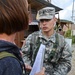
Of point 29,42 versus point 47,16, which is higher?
point 47,16

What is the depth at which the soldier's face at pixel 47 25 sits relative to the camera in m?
2.96

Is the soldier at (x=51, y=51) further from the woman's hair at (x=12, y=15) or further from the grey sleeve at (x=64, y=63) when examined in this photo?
the woman's hair at (x=12, y=15)

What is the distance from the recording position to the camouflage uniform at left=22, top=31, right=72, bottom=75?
2758 mm

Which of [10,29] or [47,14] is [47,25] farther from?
[10,29]

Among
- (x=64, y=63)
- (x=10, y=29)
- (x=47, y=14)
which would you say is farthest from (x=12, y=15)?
(x=47, y=14)

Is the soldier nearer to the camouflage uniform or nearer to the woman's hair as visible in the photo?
the camouflage uniform

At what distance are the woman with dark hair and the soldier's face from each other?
1501 millimetres

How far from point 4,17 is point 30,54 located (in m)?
1.58

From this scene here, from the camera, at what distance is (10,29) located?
4.58 ft

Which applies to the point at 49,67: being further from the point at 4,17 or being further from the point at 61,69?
the point at 4,17

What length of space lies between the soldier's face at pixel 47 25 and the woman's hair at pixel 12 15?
1514mm

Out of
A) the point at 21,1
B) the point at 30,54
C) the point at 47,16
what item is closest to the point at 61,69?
the point at 30,54

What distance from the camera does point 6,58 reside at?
1.29 meters

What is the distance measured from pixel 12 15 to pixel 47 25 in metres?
1.65
